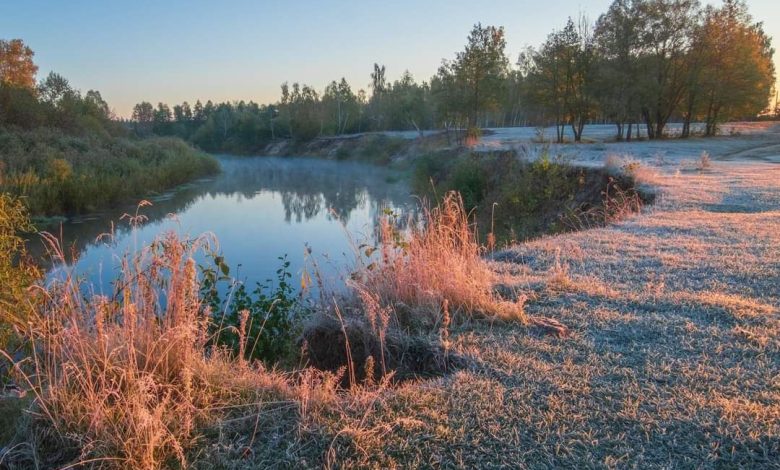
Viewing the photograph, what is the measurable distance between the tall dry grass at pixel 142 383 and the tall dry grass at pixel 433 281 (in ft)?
4.41

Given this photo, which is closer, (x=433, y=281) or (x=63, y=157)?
(x=433, y=281)

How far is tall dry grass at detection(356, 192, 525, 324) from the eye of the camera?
14.9 ft

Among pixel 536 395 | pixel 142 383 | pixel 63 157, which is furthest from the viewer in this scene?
pixel 63 157

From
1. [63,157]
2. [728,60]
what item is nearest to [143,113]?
[63,157]

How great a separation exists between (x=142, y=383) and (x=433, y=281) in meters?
2.79

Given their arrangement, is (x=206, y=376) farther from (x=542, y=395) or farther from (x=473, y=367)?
(x=542, y=395)

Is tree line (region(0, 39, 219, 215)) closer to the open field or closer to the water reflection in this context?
the water reflection

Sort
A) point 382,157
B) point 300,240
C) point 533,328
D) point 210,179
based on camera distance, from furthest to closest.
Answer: point 382,157, point 210,179, point 300,240, point 533,328

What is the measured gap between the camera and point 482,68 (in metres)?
32.1

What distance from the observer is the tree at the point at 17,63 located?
3753 centimetres

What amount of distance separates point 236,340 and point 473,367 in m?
3.20

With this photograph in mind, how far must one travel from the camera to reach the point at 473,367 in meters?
3.55

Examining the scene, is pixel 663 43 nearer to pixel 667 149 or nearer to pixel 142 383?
pixel 667 149

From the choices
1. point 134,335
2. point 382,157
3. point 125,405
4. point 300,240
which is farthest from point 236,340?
point 382,157
